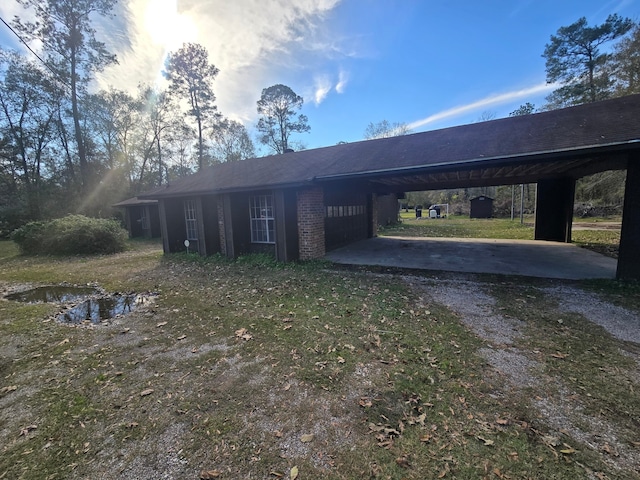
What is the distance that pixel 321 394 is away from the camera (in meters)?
2.57

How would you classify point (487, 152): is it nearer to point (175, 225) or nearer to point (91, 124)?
point (175, 225)

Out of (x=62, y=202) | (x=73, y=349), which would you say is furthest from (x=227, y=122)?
(x=73, y=349)

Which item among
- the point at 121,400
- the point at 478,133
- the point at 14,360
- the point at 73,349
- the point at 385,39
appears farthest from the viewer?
the point at 385,39

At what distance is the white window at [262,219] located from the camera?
9398 mm

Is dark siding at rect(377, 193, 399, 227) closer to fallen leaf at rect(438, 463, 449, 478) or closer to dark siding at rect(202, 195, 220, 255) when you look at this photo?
dark siding at rect(202, 195, 220, 255)

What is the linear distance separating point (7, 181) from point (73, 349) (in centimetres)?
3190

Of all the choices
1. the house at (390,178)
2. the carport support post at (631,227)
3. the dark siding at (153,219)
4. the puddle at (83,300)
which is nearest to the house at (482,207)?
the house at (390,178)

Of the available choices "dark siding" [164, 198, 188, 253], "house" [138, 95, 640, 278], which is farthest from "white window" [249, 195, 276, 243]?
"dark siding" [164, 198, 188, 253]

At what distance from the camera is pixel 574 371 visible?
276cm

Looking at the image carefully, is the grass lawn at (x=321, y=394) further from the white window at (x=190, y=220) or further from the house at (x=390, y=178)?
the white window at (x=190, y=220)

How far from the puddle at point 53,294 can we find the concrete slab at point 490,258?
6.34m

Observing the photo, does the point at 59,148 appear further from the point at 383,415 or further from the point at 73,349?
the point at 383,415

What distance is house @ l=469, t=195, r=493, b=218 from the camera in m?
28.0

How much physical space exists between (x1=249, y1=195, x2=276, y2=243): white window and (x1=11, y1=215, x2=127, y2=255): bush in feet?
26.0
